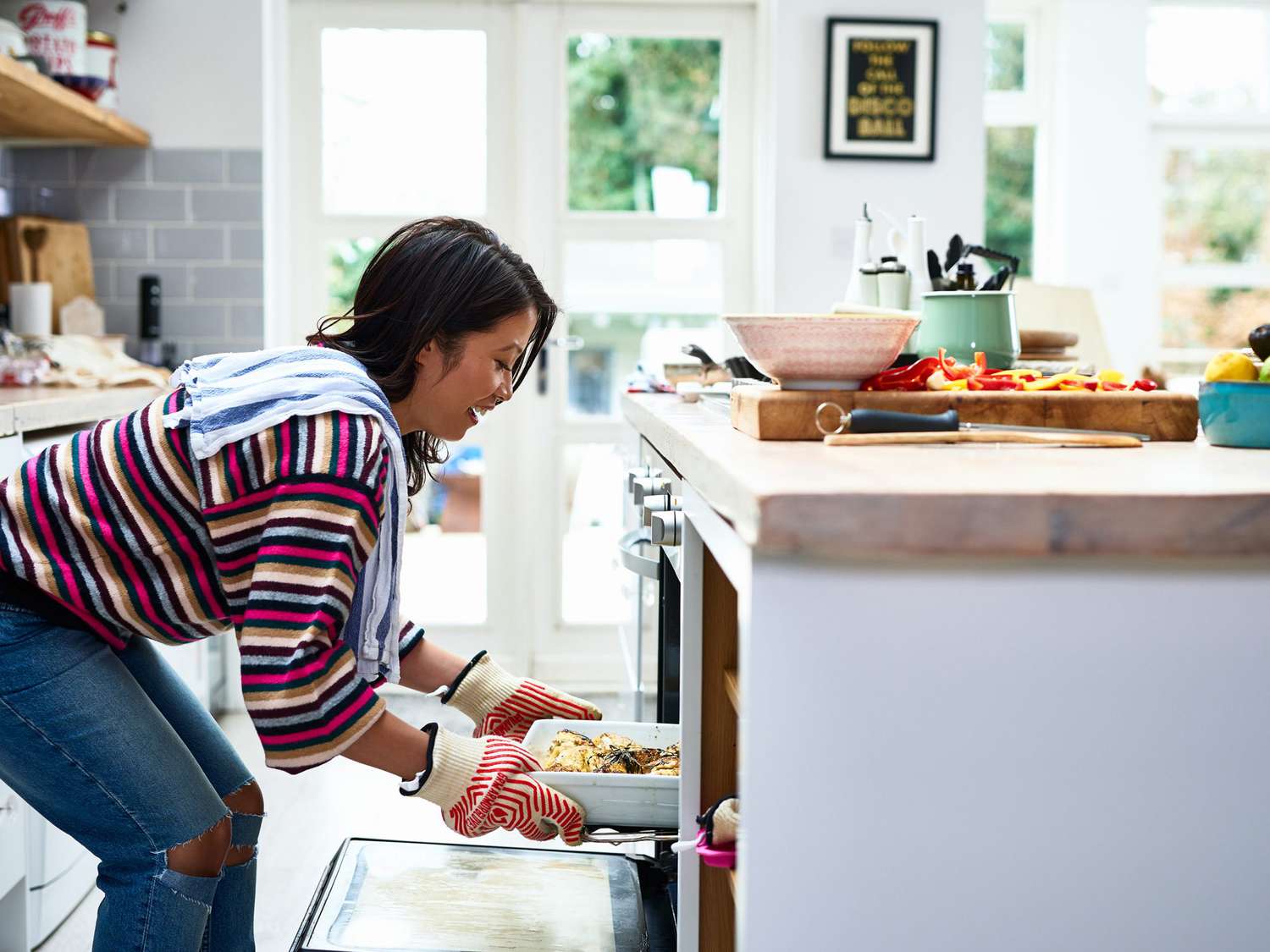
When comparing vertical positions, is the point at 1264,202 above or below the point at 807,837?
above

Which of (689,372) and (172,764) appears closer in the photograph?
(172,764)

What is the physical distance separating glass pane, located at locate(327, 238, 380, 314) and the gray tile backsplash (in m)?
0.37

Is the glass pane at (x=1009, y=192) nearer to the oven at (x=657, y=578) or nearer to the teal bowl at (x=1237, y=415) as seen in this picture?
the oven at (x=657, y=578)

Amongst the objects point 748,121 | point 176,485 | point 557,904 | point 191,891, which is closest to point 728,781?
point 557,904

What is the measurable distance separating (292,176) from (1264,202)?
3.86 m

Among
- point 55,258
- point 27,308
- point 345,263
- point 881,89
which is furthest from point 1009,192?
point 27,308

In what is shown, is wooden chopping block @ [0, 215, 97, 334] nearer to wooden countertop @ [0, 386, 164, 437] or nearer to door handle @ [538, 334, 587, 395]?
wooden countertop @ [0, 386, 164, 437]

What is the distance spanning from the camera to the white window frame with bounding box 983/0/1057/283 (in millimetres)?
4746

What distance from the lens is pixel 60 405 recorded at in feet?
7.37

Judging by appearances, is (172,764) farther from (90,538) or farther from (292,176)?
(292,176)

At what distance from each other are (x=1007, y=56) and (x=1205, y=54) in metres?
0.82

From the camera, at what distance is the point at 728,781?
1429mm

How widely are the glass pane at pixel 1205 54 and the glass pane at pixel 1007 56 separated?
1.76 ft

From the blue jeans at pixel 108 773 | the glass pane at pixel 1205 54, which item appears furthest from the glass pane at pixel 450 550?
the glass pane at pixel 1205 54
